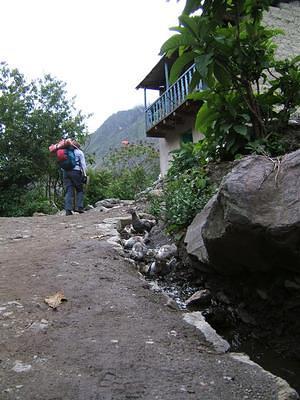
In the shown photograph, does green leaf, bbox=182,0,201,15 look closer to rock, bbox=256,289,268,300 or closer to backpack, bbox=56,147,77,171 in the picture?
rock, bbox=256,289,268,300

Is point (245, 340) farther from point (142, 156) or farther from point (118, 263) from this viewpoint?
point (142, 156)

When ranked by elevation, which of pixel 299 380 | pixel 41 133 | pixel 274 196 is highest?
pixel 41 133

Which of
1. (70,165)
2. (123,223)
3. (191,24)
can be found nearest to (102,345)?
(191,24)

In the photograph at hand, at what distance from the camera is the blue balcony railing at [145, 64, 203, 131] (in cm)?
1110

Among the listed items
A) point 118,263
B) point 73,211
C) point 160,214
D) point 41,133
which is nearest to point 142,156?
point 41,133

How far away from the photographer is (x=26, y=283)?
11.7 feet

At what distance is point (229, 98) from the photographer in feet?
16.6

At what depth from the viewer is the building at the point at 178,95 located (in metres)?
10.3

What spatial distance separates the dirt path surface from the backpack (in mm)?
4303

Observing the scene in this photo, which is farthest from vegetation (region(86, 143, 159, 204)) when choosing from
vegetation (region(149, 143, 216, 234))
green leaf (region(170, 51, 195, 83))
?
green leaf (region(170, 51, 195, 83))

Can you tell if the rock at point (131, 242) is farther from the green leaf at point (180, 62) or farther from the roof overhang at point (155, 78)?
the roof overhang at point (155, 78)

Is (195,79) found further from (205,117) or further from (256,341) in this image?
(256,341)

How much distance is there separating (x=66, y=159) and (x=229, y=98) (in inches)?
165

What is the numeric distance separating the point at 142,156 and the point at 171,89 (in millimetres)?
6677
